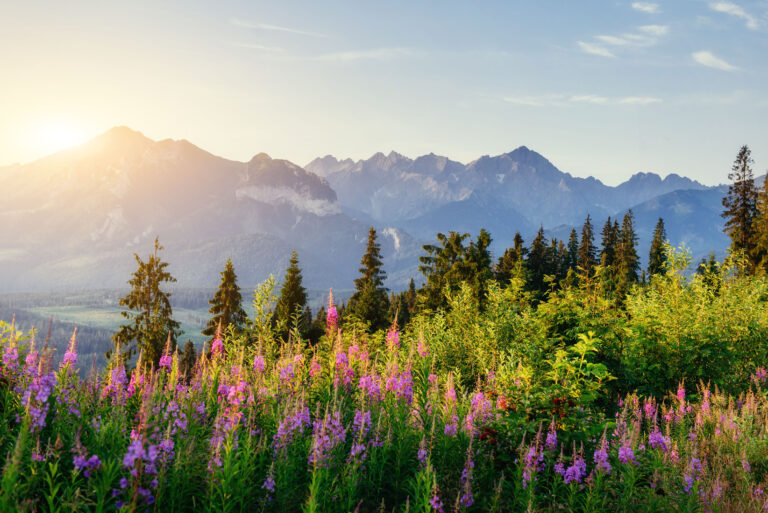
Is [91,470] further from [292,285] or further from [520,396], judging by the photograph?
[292,285]

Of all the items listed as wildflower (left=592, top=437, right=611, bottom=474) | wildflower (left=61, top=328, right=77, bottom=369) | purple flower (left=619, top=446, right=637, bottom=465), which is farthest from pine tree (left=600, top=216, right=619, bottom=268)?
wildflower (left=61, top=328, right=77, bottom=369)

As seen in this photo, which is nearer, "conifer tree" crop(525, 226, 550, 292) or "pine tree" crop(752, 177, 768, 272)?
"pine tree" crop(752, 177, 768, 272)

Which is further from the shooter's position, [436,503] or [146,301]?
[146,301]

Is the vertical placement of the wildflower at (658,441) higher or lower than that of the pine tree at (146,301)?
higher

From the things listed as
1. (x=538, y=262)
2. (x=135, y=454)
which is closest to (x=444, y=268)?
(x=538, y=262)

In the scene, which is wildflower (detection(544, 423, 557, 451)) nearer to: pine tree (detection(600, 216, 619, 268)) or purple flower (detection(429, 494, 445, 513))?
purple flower (detection(429, 494, 445, 513))

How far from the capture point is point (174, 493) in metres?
4.18

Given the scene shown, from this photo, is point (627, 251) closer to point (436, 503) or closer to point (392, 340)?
point (392, 340)

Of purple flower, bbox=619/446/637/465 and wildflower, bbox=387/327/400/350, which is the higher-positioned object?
wildflower, bbox=387/327/400/350

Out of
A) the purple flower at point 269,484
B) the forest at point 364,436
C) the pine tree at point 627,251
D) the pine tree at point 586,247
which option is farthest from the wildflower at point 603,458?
the pine tree at point 586,247

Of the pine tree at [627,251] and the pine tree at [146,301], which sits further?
the pine tree at [627,251]

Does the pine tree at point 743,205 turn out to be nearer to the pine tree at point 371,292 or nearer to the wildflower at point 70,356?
the pine tree at point 371,292

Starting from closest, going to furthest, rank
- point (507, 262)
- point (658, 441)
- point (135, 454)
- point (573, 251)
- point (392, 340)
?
point (135, 454), point (658, 441), point (392, 340), point (507, 262), point (573, 251)

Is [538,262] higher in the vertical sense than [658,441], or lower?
lower
